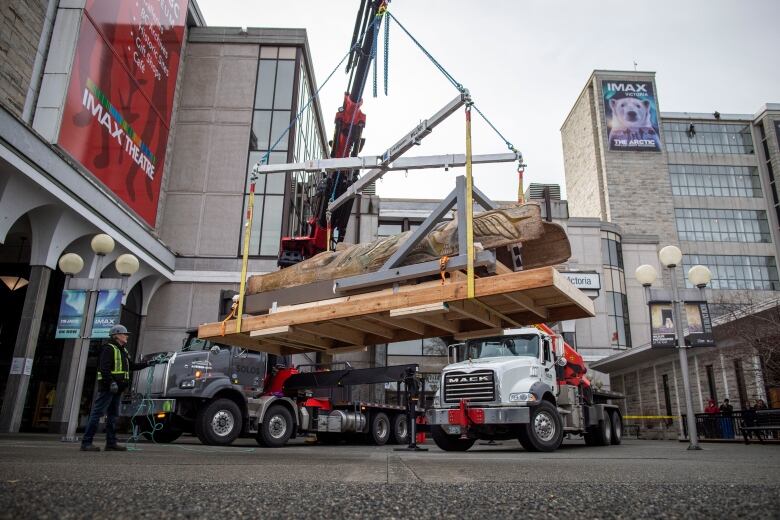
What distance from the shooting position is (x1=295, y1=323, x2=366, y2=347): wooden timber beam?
7.06 m

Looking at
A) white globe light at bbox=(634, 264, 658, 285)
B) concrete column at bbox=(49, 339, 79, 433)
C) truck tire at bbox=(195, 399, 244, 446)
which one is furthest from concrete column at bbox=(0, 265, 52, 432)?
white globe light at bbox=(634, 264, 658, 285)

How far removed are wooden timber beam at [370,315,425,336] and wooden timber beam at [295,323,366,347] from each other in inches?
29.5

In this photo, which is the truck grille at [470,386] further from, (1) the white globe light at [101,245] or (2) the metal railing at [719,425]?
(2) the metal railing at [719,425]

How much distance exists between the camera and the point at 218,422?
38.6 feet

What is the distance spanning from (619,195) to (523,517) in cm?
5428

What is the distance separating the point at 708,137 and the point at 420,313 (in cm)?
6109

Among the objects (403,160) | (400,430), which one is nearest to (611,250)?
(400,430)

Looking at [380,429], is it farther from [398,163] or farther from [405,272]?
[405,272]

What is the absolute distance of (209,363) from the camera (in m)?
12.2

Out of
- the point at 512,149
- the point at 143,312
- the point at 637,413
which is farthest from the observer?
the point at 637,413

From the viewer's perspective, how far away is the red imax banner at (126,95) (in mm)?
16859

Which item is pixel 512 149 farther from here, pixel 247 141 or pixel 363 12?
pixel 247 141

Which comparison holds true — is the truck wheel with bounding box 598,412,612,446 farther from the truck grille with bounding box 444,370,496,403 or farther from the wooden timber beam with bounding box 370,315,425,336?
the wooden timber beam with bounding box 370,315,425,336

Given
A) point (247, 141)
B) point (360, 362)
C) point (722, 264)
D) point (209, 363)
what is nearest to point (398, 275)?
point (209, 363)
